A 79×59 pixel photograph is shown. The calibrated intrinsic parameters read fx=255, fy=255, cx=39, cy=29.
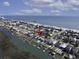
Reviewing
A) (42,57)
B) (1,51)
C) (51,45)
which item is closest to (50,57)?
(42,57)

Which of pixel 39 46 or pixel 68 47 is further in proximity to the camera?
pixel 39 46

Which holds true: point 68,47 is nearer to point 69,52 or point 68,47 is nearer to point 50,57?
point 69,52

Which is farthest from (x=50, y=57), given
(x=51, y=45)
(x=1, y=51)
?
(x=51, y=45)

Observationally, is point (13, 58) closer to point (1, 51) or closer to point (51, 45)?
point (1, 51)

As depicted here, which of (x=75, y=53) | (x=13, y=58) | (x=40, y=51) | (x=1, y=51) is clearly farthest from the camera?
(x=40, y=51)

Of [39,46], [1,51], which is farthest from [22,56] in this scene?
[39,46]

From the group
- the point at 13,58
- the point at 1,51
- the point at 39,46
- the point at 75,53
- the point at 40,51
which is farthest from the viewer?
the point at 39,46

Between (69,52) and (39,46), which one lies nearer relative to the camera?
(69,52)

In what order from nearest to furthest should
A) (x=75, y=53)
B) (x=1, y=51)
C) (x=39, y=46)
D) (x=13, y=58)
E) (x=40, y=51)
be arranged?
1. (x=13, y=58)
2. (x=1, y=51)
3. (x=75, y=53)
4. (x=40, y=51)
5. (x=39, y=46)
